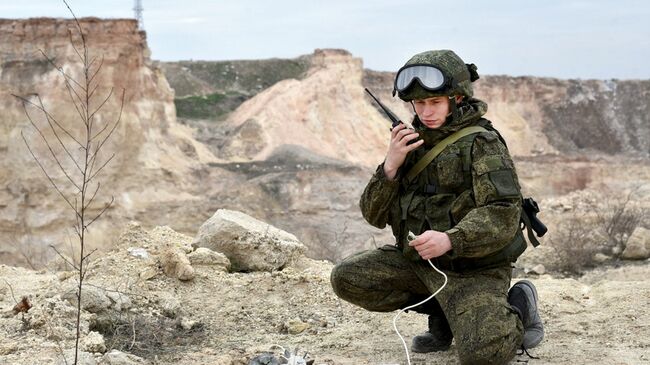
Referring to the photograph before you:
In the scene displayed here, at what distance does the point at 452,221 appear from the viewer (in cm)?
436

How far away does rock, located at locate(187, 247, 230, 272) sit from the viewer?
A: 6.70m

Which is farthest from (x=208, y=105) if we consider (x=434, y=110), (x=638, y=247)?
(x=434, y=110)

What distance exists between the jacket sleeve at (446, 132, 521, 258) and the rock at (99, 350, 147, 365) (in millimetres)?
1773

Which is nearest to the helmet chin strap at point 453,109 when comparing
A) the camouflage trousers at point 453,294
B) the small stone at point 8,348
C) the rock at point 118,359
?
the camouflage trousers at point 453,294

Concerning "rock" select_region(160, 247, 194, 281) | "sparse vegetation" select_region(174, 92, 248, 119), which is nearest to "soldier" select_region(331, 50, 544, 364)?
"rock" select_region(160, 247, 194, 281)

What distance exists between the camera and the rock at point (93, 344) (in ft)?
15.2

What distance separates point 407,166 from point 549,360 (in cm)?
129

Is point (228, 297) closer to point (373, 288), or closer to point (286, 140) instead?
point (373, 288)

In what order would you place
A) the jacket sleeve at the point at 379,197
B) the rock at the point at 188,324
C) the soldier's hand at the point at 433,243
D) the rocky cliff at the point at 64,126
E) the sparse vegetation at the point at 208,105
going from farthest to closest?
the sparse vegetation at the point at 208,105
the rocky cliff at the point at 64,126
the rock at the point at 188,324
the jacket sleeve at the point at 379,197
the soldier's hand at the point at 433,243

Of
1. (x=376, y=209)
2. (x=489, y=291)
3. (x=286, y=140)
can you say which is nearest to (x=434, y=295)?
(x=489, y=291)

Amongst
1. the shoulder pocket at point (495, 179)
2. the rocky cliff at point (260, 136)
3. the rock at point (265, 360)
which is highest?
the shoulder pocket at point (495, 179)

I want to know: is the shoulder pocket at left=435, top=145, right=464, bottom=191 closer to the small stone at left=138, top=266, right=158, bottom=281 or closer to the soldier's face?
the soldier's face

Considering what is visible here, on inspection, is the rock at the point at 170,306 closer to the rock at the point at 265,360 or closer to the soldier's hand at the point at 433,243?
the rock at the point at 265,360

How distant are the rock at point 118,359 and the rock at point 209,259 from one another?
84.7 inches
